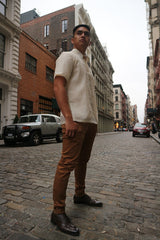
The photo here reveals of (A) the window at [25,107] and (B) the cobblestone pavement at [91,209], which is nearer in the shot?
(B) the cobblestone pavement at [91,209]

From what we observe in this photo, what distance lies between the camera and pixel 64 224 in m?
1.50

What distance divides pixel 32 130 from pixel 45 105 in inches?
394

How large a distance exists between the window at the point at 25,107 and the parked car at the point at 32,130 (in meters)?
5.25

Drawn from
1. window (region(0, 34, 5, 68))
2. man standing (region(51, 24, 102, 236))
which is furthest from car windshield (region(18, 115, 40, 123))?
man standing (region(51, 24, 102, 236))

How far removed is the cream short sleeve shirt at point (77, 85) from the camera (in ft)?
5.25

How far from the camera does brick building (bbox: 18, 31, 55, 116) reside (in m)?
15.0

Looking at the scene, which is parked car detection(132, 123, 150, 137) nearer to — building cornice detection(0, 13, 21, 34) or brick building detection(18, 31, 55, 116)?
brick building detection(18, 31, 55, 116)

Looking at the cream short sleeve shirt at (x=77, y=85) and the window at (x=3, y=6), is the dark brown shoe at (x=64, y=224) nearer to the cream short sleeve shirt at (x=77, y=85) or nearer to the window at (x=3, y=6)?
the cream short sleeve shirt at (x=77, y=85)

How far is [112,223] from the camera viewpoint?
1.65 m

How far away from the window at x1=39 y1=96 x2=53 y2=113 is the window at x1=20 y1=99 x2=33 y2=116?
1.67 meters

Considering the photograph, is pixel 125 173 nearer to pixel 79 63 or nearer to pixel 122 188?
pixel 122 188

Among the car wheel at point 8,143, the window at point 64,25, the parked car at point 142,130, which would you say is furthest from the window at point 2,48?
the window at point 64,25

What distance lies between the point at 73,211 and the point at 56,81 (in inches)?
58.7

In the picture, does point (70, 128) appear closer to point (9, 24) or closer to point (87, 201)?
point (87, 201)
